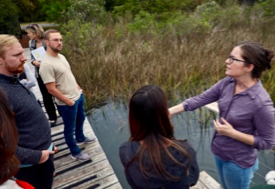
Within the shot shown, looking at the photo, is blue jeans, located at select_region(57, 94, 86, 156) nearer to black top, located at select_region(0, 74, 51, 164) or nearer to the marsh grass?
black top, located at select_region(0, 74, 51, 164)

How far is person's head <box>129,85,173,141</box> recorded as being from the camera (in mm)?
978

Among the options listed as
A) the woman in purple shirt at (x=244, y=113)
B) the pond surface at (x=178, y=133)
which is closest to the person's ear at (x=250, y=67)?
the woman in purple shirt at (x=244, y=113)

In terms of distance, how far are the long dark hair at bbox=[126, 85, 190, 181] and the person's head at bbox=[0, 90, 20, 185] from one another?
51cm

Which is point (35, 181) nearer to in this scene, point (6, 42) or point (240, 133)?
point (6, 42)

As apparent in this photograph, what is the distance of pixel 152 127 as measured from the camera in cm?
102

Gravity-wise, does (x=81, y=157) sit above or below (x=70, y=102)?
below

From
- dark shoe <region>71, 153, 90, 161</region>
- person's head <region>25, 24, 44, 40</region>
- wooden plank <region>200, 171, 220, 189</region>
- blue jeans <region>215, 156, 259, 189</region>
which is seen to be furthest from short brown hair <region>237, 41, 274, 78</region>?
person's head <region>25, 24, 44, 40</region>

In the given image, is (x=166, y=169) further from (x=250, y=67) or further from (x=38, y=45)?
(x=38, y=45)

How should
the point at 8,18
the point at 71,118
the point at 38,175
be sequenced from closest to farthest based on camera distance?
the point at 38,175, the point at 71,118, the point at 8,18

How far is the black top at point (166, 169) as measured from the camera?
3.31 feet

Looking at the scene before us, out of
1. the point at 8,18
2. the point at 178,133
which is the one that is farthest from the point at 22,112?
the point at 8,18

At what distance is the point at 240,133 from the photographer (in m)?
1.32

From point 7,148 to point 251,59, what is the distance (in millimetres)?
1323

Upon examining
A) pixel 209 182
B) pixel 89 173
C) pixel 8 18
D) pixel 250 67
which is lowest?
pixel 8 18
